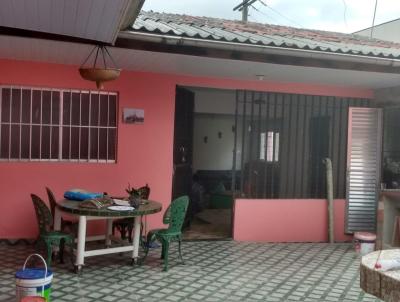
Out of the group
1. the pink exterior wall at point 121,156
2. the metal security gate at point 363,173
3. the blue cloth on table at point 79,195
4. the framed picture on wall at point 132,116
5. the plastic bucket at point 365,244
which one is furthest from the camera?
the metal security gate at point 363,173

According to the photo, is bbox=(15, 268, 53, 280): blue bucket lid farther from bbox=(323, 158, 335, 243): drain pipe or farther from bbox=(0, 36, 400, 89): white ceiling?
bbox=(323, 158, 335, 243): drain pipe

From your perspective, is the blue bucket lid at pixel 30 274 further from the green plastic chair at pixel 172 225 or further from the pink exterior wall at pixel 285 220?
the pink exterior wall at pixel 285 220

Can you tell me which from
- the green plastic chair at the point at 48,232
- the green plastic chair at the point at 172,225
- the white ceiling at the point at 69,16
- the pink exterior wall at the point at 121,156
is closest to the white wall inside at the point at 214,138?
the pink exterior wall at the point at 121,156

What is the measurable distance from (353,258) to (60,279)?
416 cm

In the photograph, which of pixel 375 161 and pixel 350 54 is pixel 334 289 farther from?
pixel 375 161

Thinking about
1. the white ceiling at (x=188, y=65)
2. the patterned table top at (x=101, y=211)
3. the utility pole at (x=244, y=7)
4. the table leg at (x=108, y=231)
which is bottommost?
the table leg at (x=108, y=231)

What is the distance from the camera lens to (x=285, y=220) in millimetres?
7691

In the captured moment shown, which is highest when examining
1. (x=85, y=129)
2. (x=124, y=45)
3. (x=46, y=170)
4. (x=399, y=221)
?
(x=124, y=45)

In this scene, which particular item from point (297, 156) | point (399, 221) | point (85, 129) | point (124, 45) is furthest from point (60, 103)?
point (399, 221)

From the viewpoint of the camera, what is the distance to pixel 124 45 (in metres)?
5.15

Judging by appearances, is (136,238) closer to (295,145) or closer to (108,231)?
(108,231)

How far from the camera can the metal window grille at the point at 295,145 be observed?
25.5ft

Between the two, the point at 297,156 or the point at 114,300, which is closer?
the point at 114,300

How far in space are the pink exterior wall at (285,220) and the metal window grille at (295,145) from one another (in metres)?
0.17
